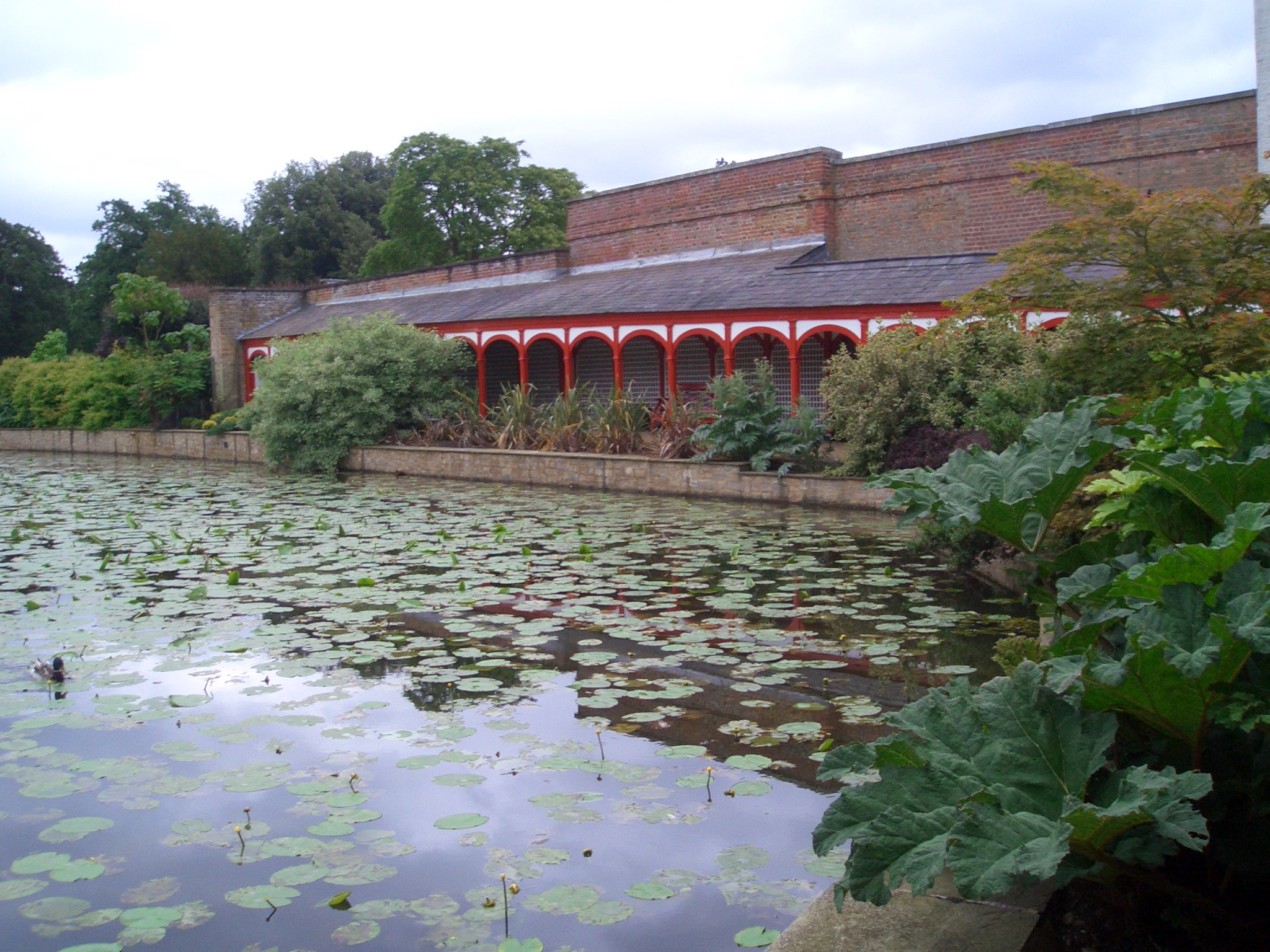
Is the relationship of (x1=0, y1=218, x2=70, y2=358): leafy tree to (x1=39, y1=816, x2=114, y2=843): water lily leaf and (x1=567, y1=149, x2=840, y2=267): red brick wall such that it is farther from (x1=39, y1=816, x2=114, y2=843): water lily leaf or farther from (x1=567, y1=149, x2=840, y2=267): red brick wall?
(x1=39, y1=816, x2=114, y2=843): water lily leaf

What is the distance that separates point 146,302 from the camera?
31297mm

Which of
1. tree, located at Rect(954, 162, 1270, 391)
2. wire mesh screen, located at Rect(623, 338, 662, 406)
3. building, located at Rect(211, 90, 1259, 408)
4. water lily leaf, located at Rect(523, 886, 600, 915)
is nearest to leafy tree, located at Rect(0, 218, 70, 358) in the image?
building, located at Rect(211, 90, 1259, 408)

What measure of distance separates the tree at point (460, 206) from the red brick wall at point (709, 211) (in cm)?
1788

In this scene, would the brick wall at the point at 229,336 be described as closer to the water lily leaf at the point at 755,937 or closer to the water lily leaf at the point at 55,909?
the water lily leaf at the point at 55,909

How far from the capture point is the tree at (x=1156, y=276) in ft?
22.6

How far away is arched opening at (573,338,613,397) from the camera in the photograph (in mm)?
24891

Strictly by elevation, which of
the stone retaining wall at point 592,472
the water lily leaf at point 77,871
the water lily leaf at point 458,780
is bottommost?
the water lily leaf at point 458,780

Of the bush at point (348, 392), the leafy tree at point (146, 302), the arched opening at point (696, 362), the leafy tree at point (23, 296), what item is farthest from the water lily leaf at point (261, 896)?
the leafy tree at point (23, 296)

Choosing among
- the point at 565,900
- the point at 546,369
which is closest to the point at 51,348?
the point at 546,369

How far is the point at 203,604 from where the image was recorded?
25.4 ft

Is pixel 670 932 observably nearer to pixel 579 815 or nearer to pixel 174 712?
pixel 579 815

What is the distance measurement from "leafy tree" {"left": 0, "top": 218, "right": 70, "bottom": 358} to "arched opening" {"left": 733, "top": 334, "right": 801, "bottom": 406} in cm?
4773

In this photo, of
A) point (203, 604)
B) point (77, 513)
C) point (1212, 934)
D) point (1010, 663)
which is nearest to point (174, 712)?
point (203, 604)

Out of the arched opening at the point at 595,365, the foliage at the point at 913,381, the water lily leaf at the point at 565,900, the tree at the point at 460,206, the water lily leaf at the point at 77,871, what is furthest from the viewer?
the tree at the point at 460,206
